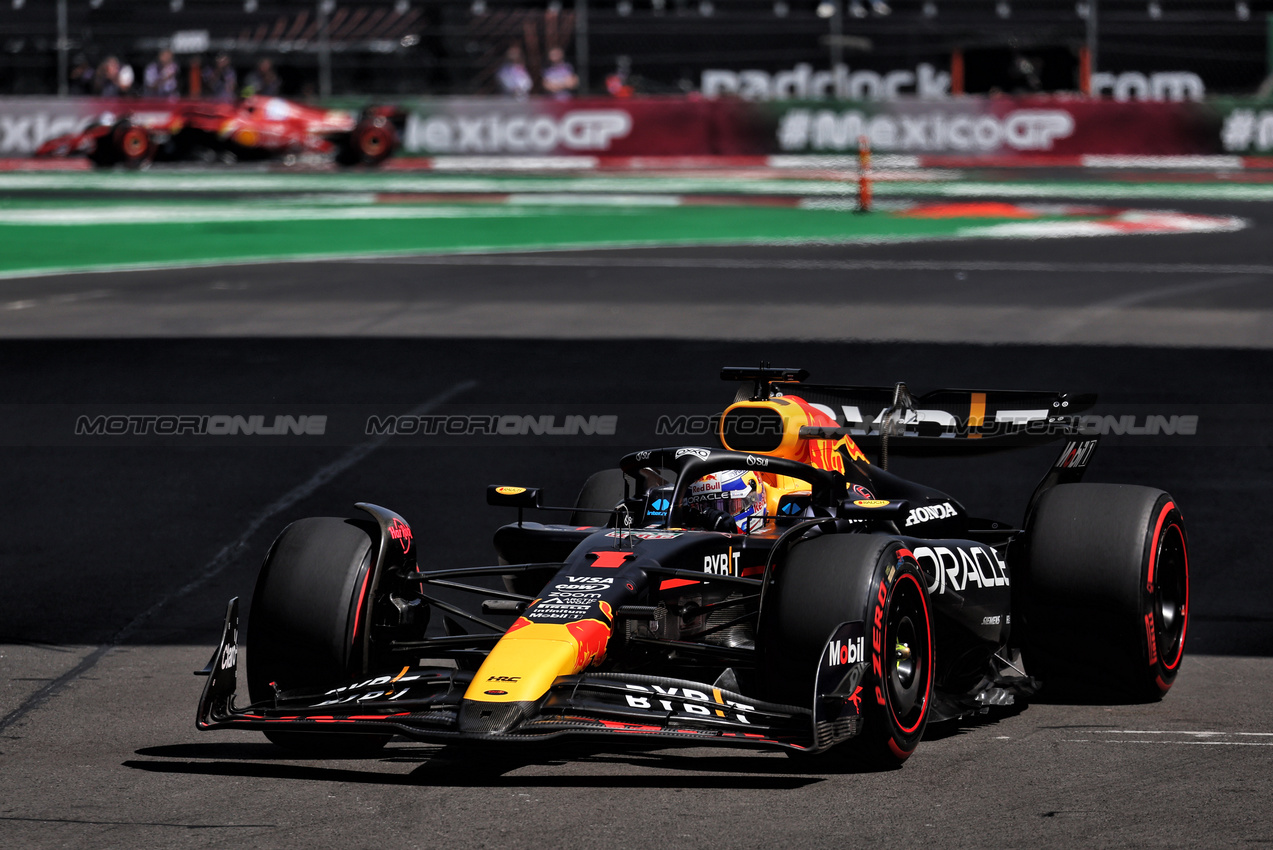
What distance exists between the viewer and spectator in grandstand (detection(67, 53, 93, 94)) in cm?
3628

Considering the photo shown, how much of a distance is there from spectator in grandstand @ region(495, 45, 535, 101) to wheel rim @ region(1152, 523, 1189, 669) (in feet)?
95.2

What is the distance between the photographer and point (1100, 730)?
7.12 metres

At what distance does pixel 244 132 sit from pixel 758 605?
31.7 m

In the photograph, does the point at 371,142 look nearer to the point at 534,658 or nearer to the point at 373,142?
the point at 373,142

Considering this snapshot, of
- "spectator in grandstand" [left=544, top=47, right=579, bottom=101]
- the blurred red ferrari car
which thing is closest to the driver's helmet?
"spectator in grandstand" [left=544, top=47, right=579, bottom=101]

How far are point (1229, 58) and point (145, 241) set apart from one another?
19.5 meters

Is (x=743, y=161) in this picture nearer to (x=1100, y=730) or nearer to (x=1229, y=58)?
(x=1229, y=58)

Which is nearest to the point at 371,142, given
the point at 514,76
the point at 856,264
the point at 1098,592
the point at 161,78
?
the point at 514,76

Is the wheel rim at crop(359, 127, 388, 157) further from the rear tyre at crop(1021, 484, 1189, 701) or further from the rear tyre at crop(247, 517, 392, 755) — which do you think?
the rear tyre at crop(247, 517, 392, 755)

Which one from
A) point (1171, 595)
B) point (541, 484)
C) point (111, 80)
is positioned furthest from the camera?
point (111, 80)

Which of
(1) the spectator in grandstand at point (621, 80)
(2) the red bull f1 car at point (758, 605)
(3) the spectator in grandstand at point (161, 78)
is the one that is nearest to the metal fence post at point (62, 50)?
(3) the spectator in grandstand at point (161, 78)

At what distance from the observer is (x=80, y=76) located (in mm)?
36312

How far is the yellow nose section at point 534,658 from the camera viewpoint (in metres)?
6.08

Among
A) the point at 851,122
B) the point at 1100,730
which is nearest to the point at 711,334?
the point at 1100,730
